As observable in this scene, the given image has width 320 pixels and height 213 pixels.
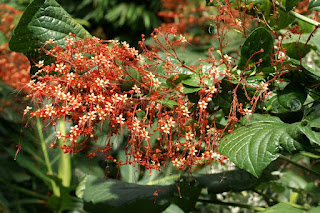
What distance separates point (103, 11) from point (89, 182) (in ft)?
7.04

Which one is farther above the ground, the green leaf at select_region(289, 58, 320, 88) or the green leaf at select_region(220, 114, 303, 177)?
the green leaf at select_region(289, 58, 320, 88)

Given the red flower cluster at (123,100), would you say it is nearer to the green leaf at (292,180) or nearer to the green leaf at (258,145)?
the green leaf at (258,145)

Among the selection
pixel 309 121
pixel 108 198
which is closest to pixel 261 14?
pixel 309 121

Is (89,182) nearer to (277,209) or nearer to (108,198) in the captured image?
(108,198)

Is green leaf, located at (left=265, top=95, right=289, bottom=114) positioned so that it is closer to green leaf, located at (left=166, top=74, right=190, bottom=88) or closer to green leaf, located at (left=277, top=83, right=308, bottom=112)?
green leaf, located at (left=277, top=83, right=308, bottom=112)

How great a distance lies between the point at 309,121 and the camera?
530 millimetres

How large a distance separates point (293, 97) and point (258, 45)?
103 millimetres

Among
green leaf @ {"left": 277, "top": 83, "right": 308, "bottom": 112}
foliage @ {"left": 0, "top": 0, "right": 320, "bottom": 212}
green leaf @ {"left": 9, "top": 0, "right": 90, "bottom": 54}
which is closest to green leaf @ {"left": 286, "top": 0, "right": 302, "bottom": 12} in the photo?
foliage @ {"left": 0, "top": 0, "right": 320, "bottom": 212}

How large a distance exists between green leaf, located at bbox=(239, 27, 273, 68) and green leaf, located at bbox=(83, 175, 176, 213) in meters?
0.37

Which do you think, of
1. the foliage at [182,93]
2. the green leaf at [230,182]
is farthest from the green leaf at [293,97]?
the green leaf at [230,182]

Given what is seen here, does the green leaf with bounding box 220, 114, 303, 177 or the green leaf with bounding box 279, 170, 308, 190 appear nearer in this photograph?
the green leaf with bounding box 220, 114, 303, 177

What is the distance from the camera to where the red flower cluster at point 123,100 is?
57cm

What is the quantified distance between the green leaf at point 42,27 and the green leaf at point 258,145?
0.35m

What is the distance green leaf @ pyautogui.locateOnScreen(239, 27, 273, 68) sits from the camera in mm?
590
